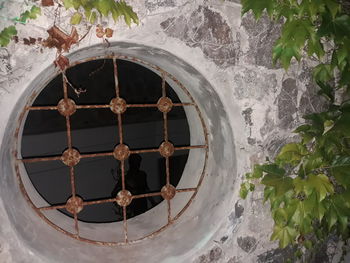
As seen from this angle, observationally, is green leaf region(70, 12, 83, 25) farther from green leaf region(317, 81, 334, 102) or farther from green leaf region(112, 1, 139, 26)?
green leaf region(317, 81, 334, 102)

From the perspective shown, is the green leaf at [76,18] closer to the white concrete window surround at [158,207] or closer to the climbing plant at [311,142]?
the white concrete window surround at [158,207]

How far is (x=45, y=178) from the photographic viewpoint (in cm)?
520

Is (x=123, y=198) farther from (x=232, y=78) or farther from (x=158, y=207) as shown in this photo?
(x=232, y=78)

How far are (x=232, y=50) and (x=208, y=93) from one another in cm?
22

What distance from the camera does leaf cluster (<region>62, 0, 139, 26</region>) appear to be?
123 centimetres

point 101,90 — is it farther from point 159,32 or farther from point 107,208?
point 159,32

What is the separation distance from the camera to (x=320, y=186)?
145 cm

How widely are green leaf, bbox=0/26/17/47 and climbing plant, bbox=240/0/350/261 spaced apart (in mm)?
861

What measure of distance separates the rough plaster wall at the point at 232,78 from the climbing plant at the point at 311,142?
7 cm

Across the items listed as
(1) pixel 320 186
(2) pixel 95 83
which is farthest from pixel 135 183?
(1) pixel 320 186

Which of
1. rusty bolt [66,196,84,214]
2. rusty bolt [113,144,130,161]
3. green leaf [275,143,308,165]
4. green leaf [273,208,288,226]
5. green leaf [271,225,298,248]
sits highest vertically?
rusty bolt [113,144,130,161]

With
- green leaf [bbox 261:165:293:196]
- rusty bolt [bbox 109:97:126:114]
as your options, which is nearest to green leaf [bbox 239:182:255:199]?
green leaf [bbox 261:165:293:196]

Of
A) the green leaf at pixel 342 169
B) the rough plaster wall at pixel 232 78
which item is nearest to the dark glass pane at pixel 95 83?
the rough plaster wall at pixel 232 78

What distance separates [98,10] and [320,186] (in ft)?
A: 3.53
